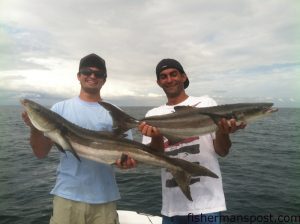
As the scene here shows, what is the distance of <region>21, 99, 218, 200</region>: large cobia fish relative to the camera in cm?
540

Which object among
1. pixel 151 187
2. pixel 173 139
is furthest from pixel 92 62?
pixel 151 187

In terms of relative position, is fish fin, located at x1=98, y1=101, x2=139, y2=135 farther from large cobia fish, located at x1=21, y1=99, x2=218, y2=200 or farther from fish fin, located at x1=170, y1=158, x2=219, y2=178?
fish fin, located at x1=170, y1=158, x2=219, y2=178

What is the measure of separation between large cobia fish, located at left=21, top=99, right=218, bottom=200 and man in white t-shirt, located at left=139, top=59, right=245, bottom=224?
0.30 metres

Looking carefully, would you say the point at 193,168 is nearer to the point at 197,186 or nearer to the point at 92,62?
the point at 197,186

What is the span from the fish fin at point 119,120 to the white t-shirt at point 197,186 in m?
0.79

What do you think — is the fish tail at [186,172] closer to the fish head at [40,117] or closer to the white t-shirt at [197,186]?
the white t-shirt at [197,186]

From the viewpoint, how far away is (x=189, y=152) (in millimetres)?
5734

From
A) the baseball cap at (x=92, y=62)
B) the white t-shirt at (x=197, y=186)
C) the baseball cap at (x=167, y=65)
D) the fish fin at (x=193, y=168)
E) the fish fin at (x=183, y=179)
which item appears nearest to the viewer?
the fish fin at (x=193, y=168)

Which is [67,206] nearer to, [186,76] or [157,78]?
[157,78]

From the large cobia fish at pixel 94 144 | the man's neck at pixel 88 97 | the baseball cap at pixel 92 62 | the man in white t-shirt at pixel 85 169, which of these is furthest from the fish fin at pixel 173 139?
the baseball cap at pixel 92 62

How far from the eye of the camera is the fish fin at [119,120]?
5930 mm

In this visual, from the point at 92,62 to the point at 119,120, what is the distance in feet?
4.20

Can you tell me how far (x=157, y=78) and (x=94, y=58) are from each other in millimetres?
1309

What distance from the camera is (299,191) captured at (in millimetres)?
15961
